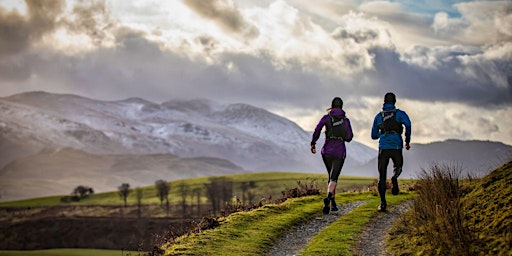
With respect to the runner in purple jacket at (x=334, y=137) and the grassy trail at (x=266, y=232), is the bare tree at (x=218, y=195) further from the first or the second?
the runner in purple jacket at (x=334, y=137)

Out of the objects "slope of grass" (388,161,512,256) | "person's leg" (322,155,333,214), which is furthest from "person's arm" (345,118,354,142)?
"slope of grass" (388,161,512,256)

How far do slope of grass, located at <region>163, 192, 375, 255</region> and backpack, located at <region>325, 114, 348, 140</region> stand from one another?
3042 mm

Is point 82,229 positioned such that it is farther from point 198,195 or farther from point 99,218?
point 198,195

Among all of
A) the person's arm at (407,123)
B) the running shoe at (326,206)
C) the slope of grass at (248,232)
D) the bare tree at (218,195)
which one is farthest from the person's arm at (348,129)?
the bare tree at (218,195)

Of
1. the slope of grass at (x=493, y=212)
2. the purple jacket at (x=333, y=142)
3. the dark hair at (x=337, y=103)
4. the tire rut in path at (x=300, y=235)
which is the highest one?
the dark hair at (x=337, y=103)

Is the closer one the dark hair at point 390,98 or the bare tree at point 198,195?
the dark hair at point 390,98

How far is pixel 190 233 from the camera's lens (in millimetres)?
19453

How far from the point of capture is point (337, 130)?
2103 centimetres

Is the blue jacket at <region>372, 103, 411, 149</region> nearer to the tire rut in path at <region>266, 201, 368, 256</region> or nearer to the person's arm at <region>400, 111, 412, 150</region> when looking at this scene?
the person's arm at <region>400, 111, 412, 150</region>

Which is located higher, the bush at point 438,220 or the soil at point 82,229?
the bush at point 438,220

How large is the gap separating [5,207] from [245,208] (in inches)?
7254

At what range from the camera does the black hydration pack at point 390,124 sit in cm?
2067

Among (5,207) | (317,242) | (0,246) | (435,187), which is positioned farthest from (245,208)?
(5,207)

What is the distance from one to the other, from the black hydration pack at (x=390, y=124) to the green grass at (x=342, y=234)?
9.95ft
